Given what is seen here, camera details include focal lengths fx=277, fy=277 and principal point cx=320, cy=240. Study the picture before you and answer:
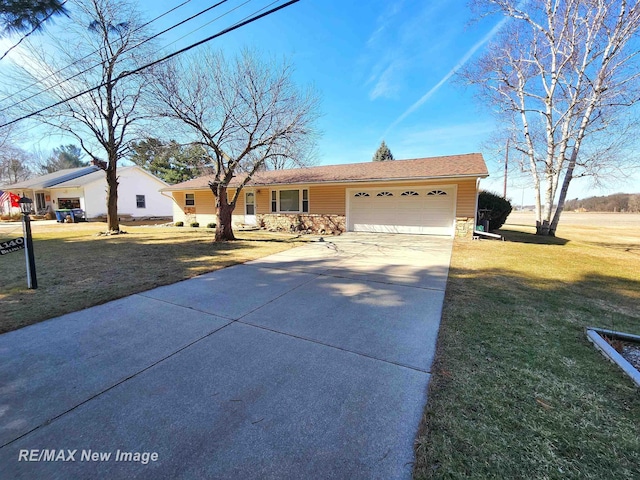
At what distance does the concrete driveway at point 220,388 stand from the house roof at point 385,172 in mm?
8168

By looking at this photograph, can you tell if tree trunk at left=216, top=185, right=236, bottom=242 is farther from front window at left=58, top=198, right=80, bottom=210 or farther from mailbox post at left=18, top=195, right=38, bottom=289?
front window at left=58, top=198, right=80, bottom=210

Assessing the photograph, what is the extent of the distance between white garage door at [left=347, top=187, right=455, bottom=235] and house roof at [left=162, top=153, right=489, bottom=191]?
82cm

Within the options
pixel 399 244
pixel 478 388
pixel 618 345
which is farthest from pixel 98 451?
pixel 399 244

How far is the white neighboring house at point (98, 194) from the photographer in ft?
69.7

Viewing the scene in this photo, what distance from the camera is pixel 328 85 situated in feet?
35.0

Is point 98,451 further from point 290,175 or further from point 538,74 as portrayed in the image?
point 538,74

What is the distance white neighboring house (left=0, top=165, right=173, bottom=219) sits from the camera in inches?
836

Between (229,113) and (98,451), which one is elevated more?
(229,113)

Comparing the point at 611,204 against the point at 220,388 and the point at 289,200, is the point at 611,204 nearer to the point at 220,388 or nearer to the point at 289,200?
the point at 289,200

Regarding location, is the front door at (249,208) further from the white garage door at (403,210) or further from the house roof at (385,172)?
the white garage door at (403,210)

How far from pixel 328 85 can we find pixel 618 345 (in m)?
10.9

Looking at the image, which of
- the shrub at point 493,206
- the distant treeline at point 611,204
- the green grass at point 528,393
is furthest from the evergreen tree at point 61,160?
the distant treeline at point 611,204

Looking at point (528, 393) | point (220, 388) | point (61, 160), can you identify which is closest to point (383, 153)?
point (528, 393)

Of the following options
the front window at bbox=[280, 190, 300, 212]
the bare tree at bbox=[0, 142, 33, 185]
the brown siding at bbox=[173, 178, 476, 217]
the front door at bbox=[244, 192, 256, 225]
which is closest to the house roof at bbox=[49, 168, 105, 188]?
the brown siding at bbox=[173, 178, 476, 217]
